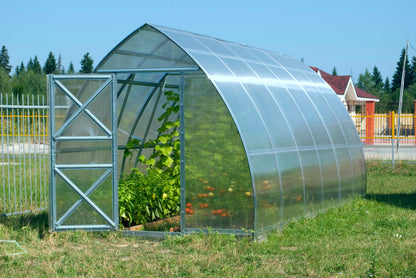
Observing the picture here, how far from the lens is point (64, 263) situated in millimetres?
7141

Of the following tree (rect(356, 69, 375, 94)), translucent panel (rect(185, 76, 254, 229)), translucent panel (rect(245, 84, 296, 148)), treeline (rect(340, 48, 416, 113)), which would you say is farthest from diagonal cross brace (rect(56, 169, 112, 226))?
tree (rect(356, 69, 375, 94))

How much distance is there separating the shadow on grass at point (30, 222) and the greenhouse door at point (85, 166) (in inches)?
23.1

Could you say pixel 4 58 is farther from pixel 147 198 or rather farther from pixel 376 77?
pixel 147 198

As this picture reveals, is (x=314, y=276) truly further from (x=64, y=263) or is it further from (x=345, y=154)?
(x=345, y=154)

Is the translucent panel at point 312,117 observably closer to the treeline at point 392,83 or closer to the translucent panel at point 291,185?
the translucent panel at point 291,185

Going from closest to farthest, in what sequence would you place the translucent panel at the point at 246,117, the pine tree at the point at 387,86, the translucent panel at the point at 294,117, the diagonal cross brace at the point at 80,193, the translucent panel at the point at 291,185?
the translucent panel at the point at 246,117
the diagonal cross brace at the point at 80,193
the translucent panel at the point at 291,185
the translucent panel at the point at 294,117
the pine tree at the point at 387,86

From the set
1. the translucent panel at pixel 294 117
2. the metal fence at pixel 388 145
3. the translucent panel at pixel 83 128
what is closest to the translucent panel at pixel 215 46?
the translucent panel at pixel 294 117

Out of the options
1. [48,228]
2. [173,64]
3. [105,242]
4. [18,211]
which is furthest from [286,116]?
[18,211]

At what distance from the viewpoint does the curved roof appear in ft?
28.7

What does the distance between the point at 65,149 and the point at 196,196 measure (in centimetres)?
236

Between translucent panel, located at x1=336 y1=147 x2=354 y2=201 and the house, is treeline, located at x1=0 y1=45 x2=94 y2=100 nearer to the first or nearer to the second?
the house

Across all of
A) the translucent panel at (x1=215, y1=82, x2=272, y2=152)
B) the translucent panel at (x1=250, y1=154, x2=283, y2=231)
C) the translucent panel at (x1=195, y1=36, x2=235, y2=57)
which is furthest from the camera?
the translucent panel at (x1=195, y1=36, x2=235, y2=57)

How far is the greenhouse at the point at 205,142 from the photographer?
848cm

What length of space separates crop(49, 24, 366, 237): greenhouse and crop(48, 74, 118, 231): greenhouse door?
0.6 inches
